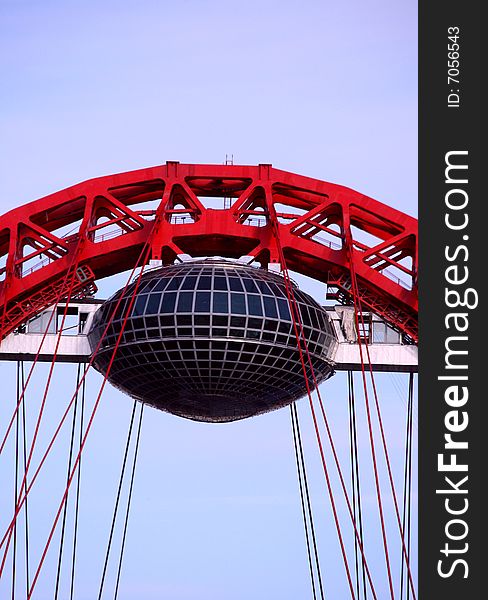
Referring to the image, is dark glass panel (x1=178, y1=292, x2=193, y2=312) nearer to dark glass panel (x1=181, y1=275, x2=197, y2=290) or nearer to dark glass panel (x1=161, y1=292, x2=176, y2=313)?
dark glass panel (x1=161, y1=292, x2=176, y2=313)

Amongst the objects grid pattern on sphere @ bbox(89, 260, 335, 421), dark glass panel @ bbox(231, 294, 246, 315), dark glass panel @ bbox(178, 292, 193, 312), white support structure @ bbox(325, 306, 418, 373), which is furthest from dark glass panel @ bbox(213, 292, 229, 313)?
white support structure @ bbox(325, 306, 418, 373)

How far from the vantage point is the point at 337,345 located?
73.6 metres

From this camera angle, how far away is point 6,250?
76.6m

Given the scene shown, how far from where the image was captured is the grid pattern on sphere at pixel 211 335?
227 ft

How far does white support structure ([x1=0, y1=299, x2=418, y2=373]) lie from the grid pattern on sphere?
108cm

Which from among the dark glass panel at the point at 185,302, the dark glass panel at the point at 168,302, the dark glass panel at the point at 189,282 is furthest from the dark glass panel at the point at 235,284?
the dark glass panel at the point at 168,302

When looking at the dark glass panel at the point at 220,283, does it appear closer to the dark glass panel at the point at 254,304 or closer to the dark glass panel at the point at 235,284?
the dark glass panel at the point at 235,284

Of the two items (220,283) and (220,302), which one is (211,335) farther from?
(220,283)

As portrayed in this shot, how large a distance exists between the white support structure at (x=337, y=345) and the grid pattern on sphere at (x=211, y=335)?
1076 mm

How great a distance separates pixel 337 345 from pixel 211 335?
758 centimetres

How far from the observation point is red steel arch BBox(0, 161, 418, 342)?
72812 millimetres

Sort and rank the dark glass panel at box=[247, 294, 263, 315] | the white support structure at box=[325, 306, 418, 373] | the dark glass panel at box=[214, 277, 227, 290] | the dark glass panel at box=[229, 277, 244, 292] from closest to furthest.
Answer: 1. the dark glass panel at box=[247, 294, 263, 315]
2. the dark glass panel at box=[214, 277, 227, 290]
3. the dark glass panel at box=[229, 277, 244, 292]
4. the white support structure at box=[325, 306, 418, 373]

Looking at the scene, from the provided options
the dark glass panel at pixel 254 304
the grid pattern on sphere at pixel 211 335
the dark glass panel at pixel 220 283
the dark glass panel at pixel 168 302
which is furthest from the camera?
the dark glass panel at pixel 220 283

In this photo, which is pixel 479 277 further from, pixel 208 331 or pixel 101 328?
pixel 101 328
